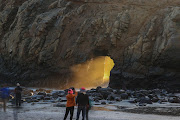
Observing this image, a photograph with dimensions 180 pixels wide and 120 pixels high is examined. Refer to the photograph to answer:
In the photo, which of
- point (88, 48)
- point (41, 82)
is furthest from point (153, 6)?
point (41, 82)

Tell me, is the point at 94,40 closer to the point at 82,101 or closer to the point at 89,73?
the point at 89,73

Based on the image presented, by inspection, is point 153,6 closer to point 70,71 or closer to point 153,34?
point 153,34

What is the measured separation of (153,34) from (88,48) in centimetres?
909

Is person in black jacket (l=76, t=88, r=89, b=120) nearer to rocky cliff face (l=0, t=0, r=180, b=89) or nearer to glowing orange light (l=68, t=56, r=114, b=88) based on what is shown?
rocky cliff face (l=0, t=0, r=180, b=89)

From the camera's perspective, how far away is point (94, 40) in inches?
1383

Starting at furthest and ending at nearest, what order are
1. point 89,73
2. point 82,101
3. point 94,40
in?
point 89,73
point 94,40
point 82,101

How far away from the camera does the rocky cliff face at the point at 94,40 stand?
29.2 m

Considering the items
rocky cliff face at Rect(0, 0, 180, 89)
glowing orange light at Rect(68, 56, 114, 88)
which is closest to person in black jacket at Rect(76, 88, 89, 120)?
rocky cliff face at Rect(0, 0, 180, 89)

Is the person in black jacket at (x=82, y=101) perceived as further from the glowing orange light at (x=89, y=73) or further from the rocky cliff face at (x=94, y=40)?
the glowing orange light at (x=89, y=73)

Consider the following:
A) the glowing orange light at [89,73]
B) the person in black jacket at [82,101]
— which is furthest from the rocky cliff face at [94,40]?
the person in black jacket at [82,101]

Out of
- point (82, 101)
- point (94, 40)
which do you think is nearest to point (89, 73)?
point (94, 40)

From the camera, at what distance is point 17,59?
39.4m

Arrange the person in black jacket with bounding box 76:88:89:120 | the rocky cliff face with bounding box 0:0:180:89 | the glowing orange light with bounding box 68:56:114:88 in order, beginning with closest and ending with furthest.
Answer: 1. the person in black jacket with bounding box 76:88:89:120
2. the rocky cliff face with bounding box 0:0:180:89
3. the glowing orange light with bounding box 68:56:114:88

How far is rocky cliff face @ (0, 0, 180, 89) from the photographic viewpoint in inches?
1148
